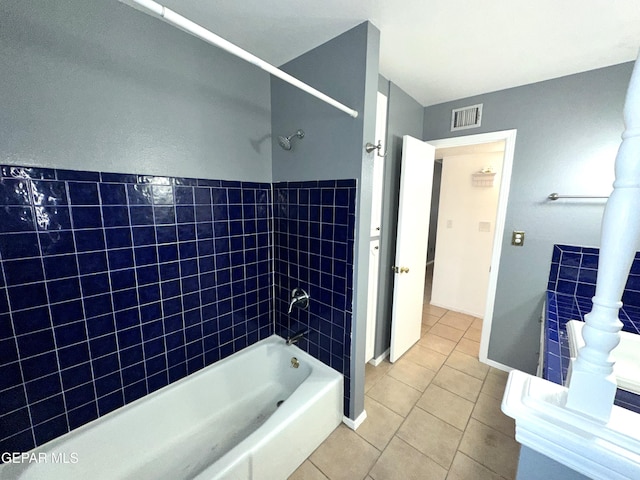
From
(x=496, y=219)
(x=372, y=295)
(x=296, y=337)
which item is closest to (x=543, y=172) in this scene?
(x=496, y=219)

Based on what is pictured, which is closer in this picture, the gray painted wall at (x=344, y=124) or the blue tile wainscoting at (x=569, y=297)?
the blue tile wainscoting at (x=569, y=297)

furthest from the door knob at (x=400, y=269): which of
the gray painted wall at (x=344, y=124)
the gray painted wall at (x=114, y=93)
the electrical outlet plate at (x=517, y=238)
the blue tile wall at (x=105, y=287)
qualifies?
the gray painted wall at (x=114, y=93)

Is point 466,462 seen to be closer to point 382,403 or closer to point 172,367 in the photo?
point 382,403

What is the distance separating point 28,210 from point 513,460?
9.02 feet

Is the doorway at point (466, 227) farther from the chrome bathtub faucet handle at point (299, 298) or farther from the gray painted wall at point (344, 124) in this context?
the chrome bathtub faucet handle at point (299, 298)

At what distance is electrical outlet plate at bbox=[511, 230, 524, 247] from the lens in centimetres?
198

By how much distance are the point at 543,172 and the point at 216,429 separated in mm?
2912

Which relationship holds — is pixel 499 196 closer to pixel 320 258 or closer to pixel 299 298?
pixel 320 258

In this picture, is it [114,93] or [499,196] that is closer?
[114,93]

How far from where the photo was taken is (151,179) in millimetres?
1347

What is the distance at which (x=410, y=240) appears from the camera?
2.18m

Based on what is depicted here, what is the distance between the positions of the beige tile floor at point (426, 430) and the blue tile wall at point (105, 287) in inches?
39.6

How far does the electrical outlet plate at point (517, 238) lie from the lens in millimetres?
1983

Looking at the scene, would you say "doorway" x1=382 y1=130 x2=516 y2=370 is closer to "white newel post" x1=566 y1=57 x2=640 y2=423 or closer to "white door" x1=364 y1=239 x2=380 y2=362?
"white door" x1=364 y1=239 x2=380 y2=362
